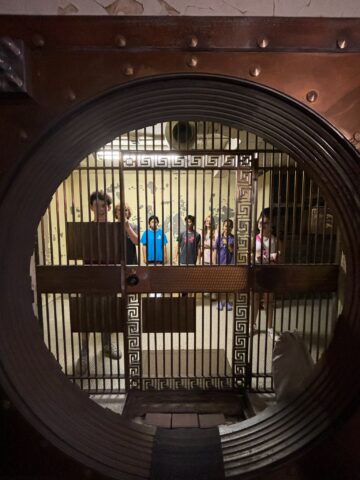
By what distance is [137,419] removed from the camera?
2.27 meters

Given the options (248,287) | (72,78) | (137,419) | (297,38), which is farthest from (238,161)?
(137,419)

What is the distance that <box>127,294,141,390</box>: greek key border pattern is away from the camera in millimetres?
2475

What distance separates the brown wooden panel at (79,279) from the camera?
2.24 m

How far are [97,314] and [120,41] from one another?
2122mm

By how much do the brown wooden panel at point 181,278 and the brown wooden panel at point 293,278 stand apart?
0.89 ft

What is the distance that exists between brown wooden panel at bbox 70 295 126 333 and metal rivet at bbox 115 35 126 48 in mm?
1965

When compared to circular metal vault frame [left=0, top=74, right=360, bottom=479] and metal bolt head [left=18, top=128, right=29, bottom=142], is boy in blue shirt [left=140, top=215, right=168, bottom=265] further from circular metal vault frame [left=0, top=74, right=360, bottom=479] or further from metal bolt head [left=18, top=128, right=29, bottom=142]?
metal bolt head [left=18, top=128, right=29, bottom=142]

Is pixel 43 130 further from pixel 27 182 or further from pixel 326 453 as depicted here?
pixel 326 453

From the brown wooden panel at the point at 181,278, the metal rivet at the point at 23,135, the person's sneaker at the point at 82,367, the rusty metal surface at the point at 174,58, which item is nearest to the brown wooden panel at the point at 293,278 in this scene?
the brown wooden panel at the point at 181,278

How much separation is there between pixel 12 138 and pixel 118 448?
124 centimetres

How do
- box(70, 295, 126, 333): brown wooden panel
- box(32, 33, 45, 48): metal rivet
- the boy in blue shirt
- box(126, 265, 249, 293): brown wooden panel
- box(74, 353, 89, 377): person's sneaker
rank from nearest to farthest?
box(32, 33, 45, 48): metal rivet, box(126, 265, 249, 293): brown wooden panel, the boy in blue shirt, box(70, 295, 126, 333): brown wooden panel, box(74, 353, 89, 377): person's sneaker

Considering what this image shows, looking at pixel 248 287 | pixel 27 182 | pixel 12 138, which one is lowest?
pixel 248 287

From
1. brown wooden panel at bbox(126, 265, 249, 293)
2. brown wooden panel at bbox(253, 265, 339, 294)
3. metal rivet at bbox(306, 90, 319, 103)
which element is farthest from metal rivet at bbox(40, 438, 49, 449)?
brown wooden panel at bbox(253, 265, 339, 294)

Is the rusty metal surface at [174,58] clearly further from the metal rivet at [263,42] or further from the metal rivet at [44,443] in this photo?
the metal rivet at [44,443]
